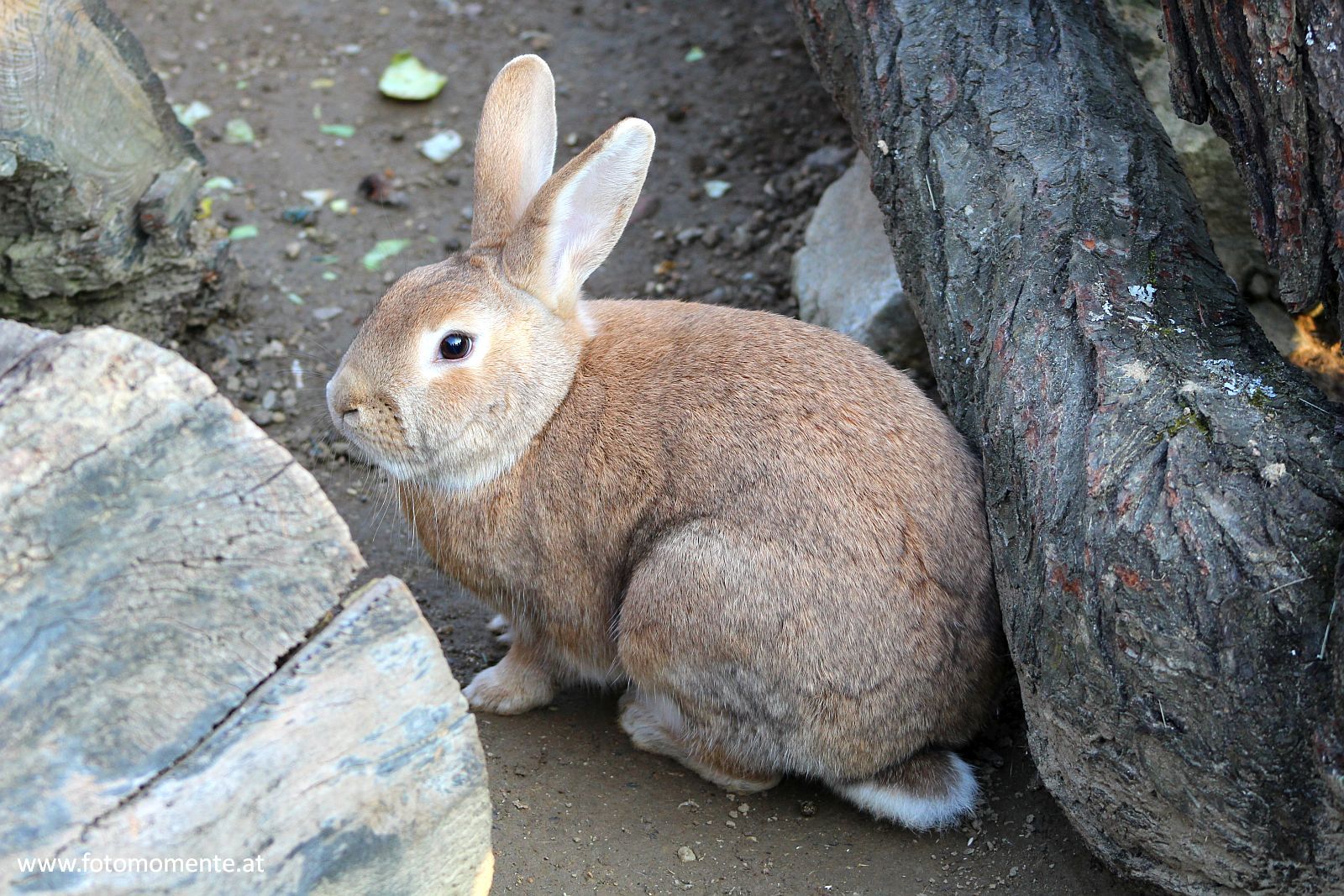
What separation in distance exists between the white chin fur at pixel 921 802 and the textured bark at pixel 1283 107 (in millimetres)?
1527

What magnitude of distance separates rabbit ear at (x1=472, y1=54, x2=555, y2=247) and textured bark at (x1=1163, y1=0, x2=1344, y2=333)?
190cm

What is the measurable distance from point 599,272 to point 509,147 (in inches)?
68.6

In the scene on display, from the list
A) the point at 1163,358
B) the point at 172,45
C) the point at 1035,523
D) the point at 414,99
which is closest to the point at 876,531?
the point at 1035,523

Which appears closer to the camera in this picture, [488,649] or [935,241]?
[935,241]

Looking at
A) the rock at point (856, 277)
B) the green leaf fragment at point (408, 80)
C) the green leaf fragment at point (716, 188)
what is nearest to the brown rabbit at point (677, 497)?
the rock at point (856, 277)

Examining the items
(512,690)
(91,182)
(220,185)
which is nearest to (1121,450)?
(512,690)

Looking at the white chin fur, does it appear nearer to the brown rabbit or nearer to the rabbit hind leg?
the brown rabbit

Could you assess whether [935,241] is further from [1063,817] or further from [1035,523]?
[1063,817]

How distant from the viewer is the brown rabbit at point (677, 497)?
11.1ft

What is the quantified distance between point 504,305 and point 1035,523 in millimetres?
1650

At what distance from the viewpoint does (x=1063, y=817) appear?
345 cm

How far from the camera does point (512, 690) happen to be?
4066 mm

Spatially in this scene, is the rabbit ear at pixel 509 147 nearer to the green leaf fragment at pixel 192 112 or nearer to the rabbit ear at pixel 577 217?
the rabbit ear at pixel 577 217

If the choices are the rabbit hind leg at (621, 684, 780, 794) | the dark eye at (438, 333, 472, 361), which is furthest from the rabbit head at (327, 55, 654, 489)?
the rabbit hind leg at (621, 684, 780, 794)
